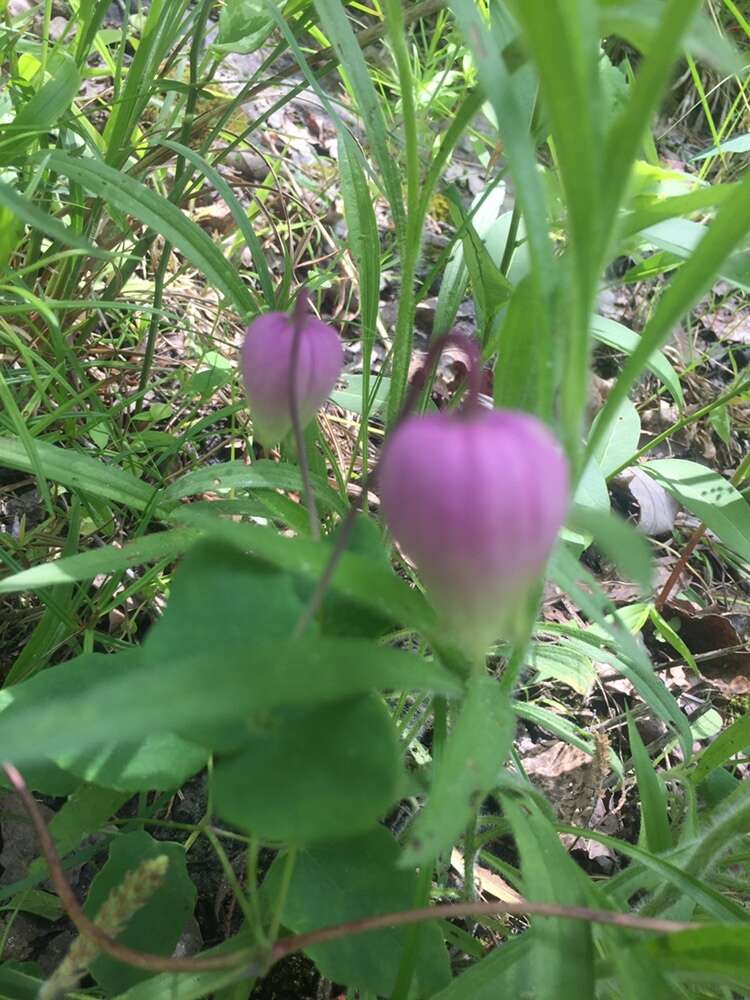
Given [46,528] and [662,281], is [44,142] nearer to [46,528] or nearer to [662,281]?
[46,528]

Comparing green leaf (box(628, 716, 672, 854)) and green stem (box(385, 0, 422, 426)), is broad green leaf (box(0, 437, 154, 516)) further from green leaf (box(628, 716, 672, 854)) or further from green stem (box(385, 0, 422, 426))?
green leaf (box(628, 716, 672, 854))

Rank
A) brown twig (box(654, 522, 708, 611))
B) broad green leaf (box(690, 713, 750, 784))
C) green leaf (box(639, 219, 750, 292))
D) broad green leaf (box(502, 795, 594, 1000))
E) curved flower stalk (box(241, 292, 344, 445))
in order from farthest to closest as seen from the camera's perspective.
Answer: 1. brown twig (box(654, 522, 708, 611))
2. broad green leaf (box(690, 713, 750, 784))
3. green leaf (box(639, 219, 750, 292))
4. curved flower stalk (box(241, 292, 344, 445))
5. broad green leaf (box(502, 795, 594, 1000))

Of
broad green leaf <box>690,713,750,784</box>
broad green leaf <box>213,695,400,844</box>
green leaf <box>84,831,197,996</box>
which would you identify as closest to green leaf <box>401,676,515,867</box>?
broad green leaf <box>213,695,400,844</box>

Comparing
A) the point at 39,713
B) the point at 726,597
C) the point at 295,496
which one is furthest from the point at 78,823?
the point at 726,597

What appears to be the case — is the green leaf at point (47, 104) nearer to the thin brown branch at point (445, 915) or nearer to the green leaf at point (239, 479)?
the green leaf at point (239, 479)

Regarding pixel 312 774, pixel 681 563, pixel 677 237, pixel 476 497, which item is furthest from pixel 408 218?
pixel 681 563

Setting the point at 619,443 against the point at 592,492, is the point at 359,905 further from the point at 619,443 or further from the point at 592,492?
the point at 619,443

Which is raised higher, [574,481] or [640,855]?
[574,481]
